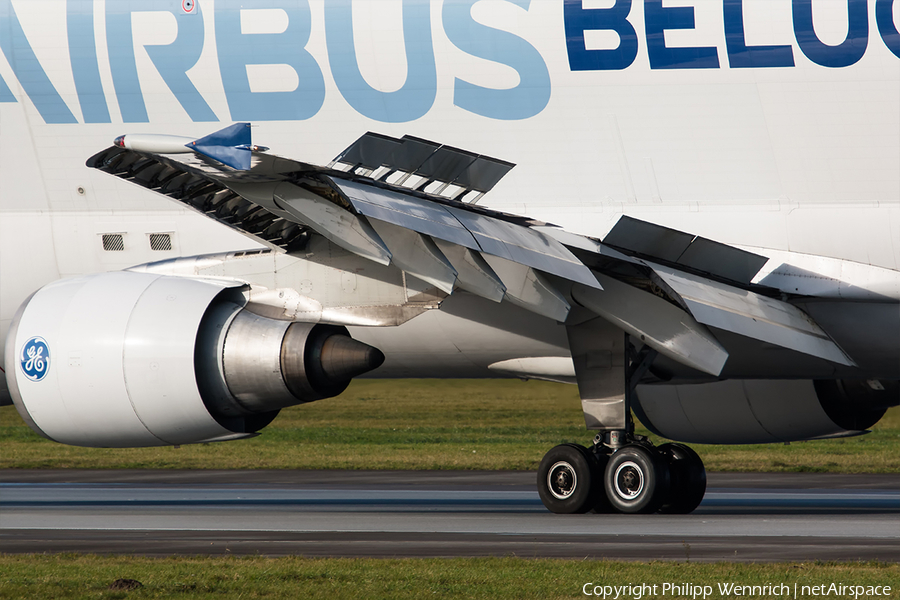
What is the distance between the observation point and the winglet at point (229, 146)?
992cm

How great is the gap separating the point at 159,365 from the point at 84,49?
15.3 feet

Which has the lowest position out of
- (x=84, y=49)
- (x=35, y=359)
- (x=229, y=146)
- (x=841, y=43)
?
(x=35, y=359)

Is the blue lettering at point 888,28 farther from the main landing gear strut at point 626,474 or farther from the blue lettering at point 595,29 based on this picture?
the main landing gear strut at point 626,474

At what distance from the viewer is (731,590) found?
9094 millimetres

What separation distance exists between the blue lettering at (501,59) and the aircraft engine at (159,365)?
11.7 feet

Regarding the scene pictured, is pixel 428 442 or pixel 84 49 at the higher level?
pixel 84 49

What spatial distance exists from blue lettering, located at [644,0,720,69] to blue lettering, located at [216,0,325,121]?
414 centimetres

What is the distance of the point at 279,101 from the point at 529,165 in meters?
3.30

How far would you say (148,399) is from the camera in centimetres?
1382

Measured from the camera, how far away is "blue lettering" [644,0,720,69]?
14.6 m

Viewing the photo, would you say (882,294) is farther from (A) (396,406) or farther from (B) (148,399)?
(A) (396,406)

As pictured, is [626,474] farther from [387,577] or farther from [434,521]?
[387,577]

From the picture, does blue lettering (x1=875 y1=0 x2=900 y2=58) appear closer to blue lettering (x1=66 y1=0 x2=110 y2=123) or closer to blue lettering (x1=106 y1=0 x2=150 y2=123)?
blue lettering (x1=106 y1=0 x2=150 y2=123)

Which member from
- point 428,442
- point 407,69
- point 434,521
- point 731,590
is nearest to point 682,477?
point 434,521
